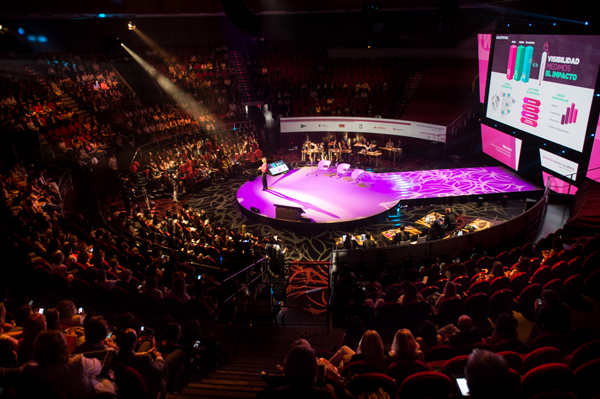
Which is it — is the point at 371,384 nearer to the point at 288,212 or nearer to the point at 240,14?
the point at 288,212

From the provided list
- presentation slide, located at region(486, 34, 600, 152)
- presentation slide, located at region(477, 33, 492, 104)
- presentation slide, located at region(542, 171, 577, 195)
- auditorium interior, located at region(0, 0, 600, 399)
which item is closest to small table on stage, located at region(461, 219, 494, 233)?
auditorium interior, located at region(0, 0, 600, 399)

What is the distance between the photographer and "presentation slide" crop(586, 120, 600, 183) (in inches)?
315

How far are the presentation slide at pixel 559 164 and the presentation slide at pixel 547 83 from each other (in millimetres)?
479

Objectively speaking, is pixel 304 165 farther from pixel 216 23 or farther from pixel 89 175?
pixel 216 23

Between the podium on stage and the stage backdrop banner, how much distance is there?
302 inches

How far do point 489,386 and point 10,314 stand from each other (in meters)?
5.18

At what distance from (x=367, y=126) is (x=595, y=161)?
367 inches

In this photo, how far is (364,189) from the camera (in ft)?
39.9

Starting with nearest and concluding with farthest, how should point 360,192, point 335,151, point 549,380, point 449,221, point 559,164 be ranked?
point 549,380
point 449,221
point 559,164
point 360,192
point 335,151

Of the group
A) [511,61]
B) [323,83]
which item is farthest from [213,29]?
[511,61]

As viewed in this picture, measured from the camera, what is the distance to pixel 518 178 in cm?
1180

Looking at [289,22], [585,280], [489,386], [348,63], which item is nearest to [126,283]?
[489,386]

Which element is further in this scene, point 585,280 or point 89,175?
point 89,175

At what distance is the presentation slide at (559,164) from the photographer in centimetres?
884
